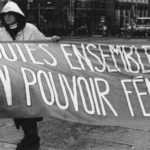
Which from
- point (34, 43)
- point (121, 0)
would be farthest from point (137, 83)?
point (121, 0)

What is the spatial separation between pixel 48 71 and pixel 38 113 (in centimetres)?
47

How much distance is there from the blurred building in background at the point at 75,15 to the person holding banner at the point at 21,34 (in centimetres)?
3504

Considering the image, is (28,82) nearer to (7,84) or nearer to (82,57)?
(7,84)

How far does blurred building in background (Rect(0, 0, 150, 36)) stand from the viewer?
44688mm

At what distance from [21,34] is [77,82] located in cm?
85

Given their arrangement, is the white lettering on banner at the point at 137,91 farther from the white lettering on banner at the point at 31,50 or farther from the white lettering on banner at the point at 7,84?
the white lettering on banner at the point at 7,84

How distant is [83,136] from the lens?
20.1ft

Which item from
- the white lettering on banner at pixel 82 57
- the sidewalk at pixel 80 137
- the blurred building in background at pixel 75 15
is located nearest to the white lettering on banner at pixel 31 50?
the white lettering on banner at pixel 82 57

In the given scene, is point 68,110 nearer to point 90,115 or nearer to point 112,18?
point 90,115

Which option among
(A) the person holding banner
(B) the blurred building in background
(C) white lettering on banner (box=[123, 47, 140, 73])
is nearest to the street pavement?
(C) white lettering on banner (box=[123, 47, 140, 73])

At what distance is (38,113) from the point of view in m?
4.98

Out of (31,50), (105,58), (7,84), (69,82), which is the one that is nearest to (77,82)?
(69,82)

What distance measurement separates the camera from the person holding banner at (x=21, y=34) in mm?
5188

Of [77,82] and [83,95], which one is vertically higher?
[77,82]
